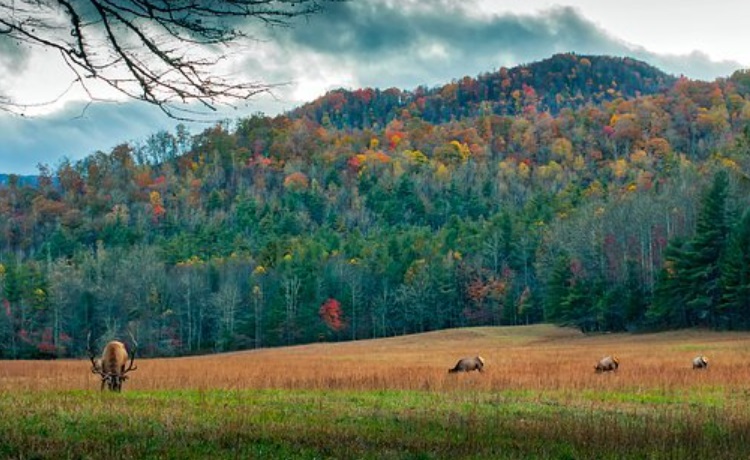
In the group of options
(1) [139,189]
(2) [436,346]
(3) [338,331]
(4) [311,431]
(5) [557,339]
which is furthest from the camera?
(1) [139,189]

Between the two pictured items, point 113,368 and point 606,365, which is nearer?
point 113,368

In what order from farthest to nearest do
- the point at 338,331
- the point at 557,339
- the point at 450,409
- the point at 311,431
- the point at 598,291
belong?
the point at 338,331
the point at 598,291
the point at 557,339
the point at 450,409
the point at 311,431

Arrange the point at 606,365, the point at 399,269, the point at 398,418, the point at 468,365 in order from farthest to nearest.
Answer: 1. the point at 399,269
2. the point at 468,365
3. the point at 606,365
4. the point at 398,418

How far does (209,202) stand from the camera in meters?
193

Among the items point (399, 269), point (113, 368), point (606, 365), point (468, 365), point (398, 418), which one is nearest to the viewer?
point (398, 418)

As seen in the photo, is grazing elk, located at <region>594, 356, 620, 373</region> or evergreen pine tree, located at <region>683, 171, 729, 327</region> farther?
evergreen pine tree, located at <region>683, 171, 729, 327</region>

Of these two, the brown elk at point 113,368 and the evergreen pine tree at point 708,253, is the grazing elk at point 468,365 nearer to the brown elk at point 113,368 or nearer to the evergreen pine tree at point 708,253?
the brown elk at point 113,368

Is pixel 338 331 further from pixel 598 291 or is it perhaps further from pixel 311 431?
pixel 311 431

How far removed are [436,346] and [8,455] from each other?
185ft

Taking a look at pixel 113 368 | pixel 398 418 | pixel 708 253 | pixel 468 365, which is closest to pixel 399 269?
pixel 708 253

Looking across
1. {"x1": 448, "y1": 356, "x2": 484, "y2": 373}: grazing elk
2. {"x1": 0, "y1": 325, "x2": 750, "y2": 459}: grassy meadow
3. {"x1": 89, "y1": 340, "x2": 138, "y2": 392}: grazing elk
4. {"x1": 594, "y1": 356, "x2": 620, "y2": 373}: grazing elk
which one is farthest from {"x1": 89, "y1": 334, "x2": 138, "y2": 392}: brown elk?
{"x1": 594, "y1": 356, "x2": 620, "y2": 373}: grazing elk

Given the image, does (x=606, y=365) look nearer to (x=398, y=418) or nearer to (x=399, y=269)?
(x=398, y=418)

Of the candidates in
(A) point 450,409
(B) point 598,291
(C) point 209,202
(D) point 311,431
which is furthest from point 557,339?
(C) point 209,202

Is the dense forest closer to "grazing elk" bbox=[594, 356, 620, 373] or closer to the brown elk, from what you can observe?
"grazing elk" bbox=[594, 356, 620, 373]
